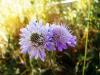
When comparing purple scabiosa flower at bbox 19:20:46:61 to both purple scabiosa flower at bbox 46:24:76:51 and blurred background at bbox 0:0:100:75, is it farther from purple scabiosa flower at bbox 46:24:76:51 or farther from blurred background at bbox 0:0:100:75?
blurred background at bbox 0:0:100:75

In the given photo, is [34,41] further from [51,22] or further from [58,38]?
[51,22]

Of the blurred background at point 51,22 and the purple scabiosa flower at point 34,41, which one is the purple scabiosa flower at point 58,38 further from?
the blurred background at point 51,22

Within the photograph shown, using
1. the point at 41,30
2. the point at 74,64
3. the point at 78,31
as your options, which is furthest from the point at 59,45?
the point at 78,31

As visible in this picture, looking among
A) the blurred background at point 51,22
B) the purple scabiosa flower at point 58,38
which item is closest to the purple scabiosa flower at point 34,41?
the purple scabiosa flower at point 58,38

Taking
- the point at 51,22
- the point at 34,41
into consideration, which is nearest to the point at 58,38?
the point at 34,41

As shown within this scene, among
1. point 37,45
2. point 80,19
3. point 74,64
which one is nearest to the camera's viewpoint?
point 37,45

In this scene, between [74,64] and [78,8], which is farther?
[78,8]

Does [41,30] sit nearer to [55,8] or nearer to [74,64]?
[74,64]
